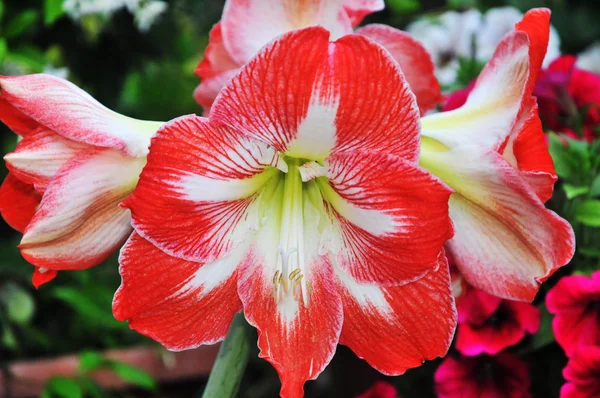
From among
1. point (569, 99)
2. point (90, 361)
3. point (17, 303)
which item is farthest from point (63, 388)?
point (569, 99)

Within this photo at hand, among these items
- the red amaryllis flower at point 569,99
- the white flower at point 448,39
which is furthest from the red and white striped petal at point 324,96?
the white flower at point 448,39

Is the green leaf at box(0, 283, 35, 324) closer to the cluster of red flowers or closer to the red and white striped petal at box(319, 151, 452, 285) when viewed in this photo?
the cluster of red flowers

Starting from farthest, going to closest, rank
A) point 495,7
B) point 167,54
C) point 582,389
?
1. point 167,54
2. point 495,7
3. point 582,389

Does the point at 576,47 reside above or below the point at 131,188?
below

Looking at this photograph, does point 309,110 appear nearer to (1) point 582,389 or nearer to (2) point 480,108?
(2) point 480,108

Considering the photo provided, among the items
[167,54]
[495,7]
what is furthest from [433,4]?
[167,54]

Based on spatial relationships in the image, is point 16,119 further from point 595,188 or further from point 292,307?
point 595,188
